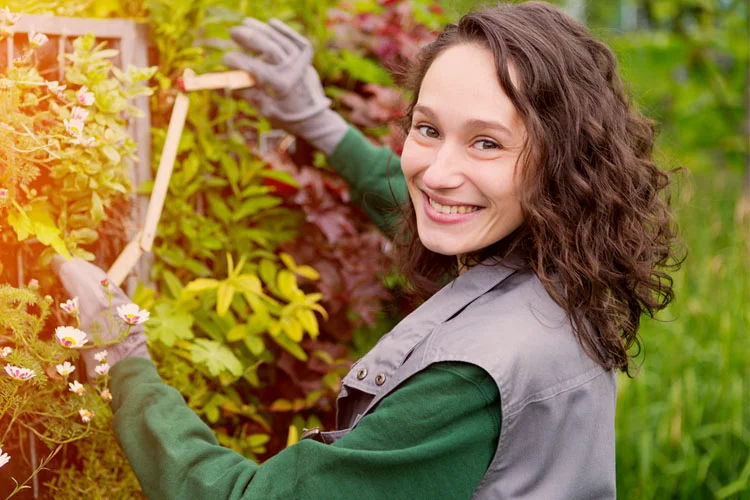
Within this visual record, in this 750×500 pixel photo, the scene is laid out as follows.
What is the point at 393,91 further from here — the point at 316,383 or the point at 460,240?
the point at 460,240

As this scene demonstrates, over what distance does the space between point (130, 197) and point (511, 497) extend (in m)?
1.07

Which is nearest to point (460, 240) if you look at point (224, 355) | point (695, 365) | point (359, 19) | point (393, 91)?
point (224, 355)

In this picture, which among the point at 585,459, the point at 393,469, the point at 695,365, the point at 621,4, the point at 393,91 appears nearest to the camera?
the point at 393,469

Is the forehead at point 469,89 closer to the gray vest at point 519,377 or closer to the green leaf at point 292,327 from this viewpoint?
the gray vest at point 519,377

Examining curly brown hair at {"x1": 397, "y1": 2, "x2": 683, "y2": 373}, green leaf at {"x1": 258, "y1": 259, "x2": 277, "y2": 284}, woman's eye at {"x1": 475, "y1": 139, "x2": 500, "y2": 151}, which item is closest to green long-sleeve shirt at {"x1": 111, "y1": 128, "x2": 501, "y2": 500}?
curly brown hair at {"x1": 397, "y1": 2, "x2": 683, "y2": 373}

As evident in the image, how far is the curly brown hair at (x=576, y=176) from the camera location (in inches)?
53.6

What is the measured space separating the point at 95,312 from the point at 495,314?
2.33 ft

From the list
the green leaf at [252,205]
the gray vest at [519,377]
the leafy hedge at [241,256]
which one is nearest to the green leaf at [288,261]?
the leafy hedge at [241,256]

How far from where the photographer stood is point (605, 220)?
4.75 ft

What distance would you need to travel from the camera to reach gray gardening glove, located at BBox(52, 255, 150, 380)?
4.90 ft

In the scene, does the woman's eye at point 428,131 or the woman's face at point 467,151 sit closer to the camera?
the woman's face at point 467,151

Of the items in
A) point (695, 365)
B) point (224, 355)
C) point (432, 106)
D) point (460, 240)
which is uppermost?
point (432, 106)

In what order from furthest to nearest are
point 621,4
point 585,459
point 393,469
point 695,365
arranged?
1. point 621,4
2. point 695,365
3. point 585,459
4. point 393,469

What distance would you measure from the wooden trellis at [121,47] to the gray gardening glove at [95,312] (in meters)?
0.11
